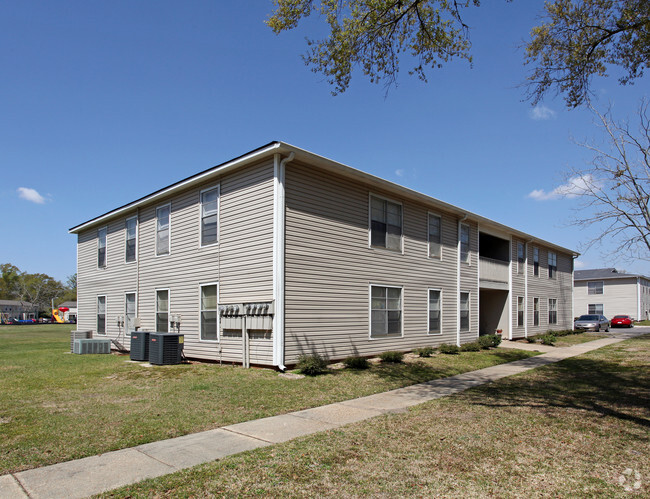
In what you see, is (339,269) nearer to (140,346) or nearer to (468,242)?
(140,346)

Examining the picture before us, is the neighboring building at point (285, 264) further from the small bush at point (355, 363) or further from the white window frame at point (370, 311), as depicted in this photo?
the small bush at point (355, 363)

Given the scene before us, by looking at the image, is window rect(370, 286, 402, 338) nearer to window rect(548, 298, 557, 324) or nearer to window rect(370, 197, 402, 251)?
window rect(370, 197, 402, 251)

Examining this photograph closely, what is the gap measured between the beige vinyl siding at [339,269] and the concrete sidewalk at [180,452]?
3.41 meters

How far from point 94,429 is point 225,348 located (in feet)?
20.7

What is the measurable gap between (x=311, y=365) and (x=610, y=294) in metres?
51.9

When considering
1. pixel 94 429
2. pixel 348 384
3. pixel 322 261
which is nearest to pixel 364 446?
pixel 94 429

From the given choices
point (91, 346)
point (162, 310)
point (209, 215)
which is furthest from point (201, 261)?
point (91, 346)

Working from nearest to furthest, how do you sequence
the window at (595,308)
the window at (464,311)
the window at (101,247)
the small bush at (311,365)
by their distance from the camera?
the small bush at (311,365)
the window at (464,311)
the window at (101,247)
the window at (595,308)

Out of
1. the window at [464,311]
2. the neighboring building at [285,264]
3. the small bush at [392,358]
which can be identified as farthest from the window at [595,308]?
the small bush at [392,358]

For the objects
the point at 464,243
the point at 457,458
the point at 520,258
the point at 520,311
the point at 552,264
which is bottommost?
the point at 457,458

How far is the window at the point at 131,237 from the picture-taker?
677 inches

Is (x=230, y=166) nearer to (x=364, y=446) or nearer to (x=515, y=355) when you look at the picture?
(x=364, y=446)

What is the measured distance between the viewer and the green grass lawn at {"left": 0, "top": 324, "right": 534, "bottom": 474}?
230 inches

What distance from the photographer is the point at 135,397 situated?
8.48 m
